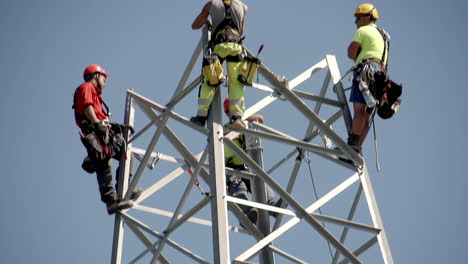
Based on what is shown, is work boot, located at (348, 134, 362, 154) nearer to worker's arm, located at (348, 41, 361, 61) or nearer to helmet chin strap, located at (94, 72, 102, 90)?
worker's arm, located at (348, 41, 361, 61)

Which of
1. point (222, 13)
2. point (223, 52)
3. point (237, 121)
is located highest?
point (222, 13)

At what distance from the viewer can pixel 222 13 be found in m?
15.3

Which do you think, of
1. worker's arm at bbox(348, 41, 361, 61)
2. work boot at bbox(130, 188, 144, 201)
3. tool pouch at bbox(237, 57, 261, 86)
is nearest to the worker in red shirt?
work boot at bbox(130, 188, 144, 201)

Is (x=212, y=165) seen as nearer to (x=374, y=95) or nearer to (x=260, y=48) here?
(x=260, y=48)

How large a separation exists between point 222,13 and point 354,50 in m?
2.31

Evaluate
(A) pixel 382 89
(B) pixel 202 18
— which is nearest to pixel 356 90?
(A) pixel 382 89

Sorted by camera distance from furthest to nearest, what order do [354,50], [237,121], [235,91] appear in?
[354,50] → [235,91] → [237,121]

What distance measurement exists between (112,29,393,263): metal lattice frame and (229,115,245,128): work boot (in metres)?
0.13

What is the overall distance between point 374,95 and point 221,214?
3.81 meters

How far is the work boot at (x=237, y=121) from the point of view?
14602mm

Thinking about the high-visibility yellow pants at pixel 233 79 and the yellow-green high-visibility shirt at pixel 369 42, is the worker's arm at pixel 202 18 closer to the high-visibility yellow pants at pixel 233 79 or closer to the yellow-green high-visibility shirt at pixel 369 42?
the high-visibility yellow pants at pixel 233 79

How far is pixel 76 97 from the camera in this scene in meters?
16.2

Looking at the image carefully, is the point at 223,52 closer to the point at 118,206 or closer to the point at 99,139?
the point at 99,139

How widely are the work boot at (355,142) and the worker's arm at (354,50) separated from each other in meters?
1.52
